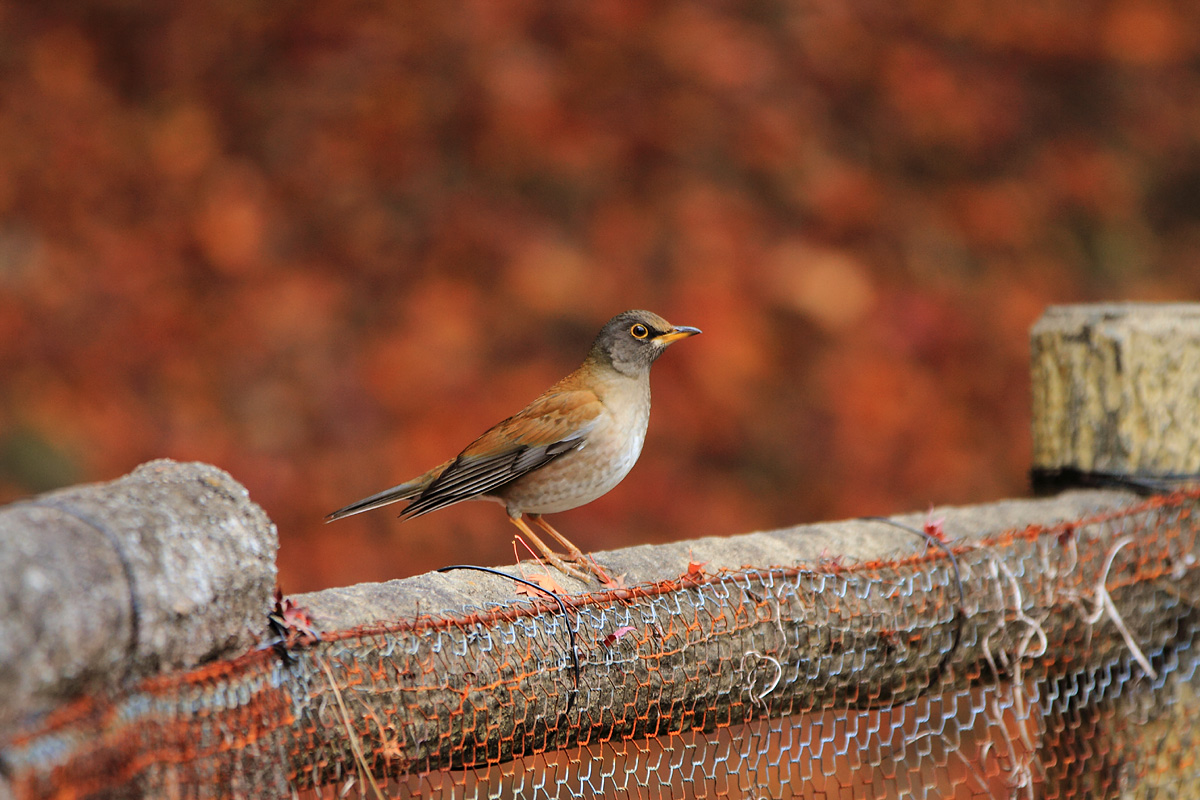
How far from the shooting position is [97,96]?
7.05m

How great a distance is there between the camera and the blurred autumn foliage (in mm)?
6477

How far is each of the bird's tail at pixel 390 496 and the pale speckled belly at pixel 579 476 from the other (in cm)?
20

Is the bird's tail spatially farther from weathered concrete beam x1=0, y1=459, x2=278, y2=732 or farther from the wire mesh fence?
weathered concrete beam x1=0, y1=459, x2=278, y2=732

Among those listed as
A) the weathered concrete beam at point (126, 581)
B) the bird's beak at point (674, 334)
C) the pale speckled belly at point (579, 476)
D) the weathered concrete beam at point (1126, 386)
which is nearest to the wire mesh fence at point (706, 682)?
the weathered concrete beam at point (126, 581)

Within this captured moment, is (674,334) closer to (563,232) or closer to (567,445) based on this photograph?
(567,445)

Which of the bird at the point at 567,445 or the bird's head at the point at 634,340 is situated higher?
the bird's head at the point at 634,340

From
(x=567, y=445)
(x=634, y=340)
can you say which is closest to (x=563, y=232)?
(x=634, y=340)

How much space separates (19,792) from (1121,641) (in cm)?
233

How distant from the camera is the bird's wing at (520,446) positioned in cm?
256

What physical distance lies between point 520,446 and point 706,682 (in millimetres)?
895

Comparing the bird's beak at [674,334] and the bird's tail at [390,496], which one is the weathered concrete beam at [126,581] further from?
the bird's beak at [674,334]

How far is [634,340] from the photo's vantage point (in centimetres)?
282

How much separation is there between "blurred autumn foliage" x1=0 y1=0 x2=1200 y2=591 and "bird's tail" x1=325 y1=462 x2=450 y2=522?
11.2 feet

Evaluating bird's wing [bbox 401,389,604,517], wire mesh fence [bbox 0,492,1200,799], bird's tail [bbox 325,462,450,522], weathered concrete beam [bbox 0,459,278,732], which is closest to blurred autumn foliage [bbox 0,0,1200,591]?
A: bird's tail [bbox 325,462,450,522]
